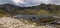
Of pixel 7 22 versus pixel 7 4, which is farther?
pixel 7 4

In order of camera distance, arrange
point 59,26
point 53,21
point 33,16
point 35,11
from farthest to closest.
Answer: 1. point 35,11
2. point 33,16
3. point 53,21
4. point 59,26

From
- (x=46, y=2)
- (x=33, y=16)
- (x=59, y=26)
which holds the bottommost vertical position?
(x=59, y=26)

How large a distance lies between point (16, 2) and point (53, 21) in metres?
2.40

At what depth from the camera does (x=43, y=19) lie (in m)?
7.12

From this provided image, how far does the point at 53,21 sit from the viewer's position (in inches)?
274

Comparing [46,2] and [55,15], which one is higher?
[46,2]

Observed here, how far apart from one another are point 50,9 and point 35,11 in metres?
0.90

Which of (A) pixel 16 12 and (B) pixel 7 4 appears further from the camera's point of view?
(B) pixel 7 4

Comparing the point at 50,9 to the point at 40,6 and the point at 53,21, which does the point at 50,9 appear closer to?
the point at 40,6

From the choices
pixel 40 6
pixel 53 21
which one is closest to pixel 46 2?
pixel 40 6

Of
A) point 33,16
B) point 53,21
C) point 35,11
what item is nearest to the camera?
point 53,21

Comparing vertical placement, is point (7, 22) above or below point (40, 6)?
below

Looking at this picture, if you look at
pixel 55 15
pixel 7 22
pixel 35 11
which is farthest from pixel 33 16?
pixel 7 22

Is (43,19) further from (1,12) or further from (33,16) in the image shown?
(1,12)
